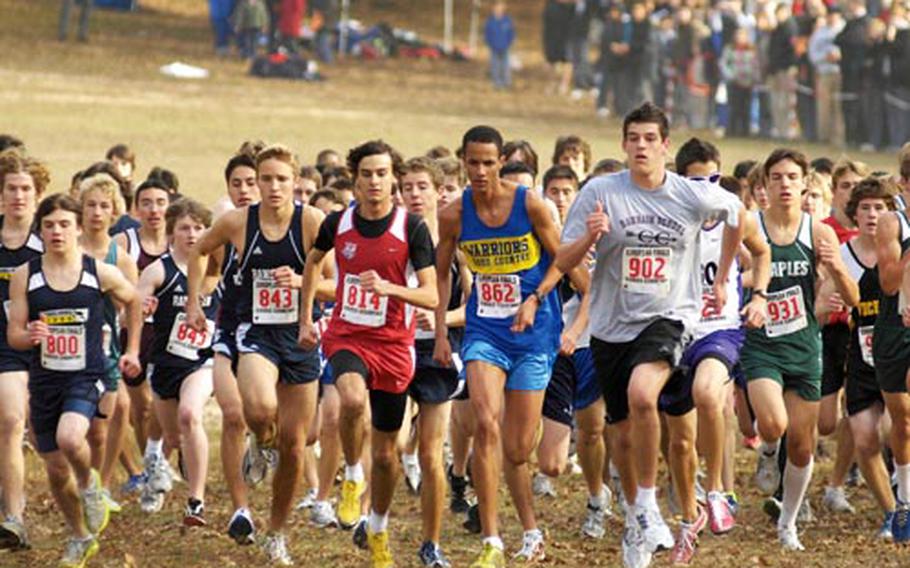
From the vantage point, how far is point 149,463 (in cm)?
1460

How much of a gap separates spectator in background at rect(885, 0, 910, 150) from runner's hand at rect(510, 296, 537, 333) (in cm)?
2286

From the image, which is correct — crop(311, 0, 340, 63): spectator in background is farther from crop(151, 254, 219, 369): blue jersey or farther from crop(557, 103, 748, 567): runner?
crop(557, 103, 748, 567): runner

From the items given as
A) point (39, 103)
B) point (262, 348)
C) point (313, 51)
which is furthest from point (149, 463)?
point (313, 51)

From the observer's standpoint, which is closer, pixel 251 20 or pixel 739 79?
pixel 739 79

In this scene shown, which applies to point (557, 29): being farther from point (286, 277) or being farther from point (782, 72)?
point (286, 277)

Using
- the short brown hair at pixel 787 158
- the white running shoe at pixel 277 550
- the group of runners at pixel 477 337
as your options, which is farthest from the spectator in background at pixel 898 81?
the white running shoe at pixel 277 550

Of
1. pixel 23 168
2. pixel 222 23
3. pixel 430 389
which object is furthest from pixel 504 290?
pixel 222 23

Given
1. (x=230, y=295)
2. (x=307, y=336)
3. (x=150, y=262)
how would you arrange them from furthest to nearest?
1. (x=150, y=262)
2. (x=230, y=295)
3. (x=307, y=336)

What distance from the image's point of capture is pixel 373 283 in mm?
11375

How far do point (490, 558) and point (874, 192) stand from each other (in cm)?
331

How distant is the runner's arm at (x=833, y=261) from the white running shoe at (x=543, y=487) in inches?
115

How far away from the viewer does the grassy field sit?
501 inches

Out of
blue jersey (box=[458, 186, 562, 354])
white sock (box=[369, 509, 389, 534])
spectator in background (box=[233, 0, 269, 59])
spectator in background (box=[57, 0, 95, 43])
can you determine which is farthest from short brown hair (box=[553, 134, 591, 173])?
spectator in background (box=[57, 0, 95, 43])

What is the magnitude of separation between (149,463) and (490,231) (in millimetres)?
4004
